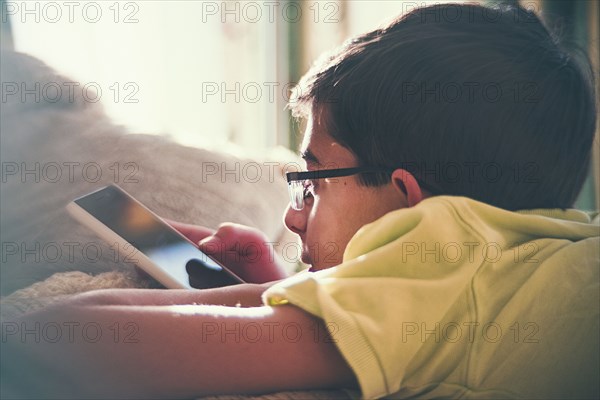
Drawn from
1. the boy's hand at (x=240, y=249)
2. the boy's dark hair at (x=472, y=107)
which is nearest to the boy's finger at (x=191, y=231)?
the boy's hand at (x=240, y=249)

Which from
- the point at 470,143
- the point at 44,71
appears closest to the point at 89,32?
the point at 44,71

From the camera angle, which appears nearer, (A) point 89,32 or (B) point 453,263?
(B) point 453,263

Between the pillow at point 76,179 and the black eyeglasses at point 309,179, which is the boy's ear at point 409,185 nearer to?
the black eyeglasses at point 309,179

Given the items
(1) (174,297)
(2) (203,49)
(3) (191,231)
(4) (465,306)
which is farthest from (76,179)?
(2) (203,49)

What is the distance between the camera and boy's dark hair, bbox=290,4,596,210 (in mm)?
808

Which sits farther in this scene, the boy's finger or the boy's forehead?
the boy's finger

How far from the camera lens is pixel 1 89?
3.93ft

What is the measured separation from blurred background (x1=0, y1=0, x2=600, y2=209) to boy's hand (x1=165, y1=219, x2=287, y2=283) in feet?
0.88

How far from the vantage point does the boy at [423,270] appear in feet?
2.16

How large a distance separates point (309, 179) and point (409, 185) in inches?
6.2

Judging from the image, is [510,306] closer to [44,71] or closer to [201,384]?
[201,384]

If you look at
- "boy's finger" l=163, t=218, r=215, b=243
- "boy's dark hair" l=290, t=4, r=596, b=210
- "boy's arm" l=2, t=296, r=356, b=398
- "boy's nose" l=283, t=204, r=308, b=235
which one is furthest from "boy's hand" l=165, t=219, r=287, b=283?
"boy's arm" l=2, t=296, r=356, b=398

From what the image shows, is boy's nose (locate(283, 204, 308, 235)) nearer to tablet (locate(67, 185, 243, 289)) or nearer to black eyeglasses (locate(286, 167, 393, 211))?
black eyeglasses (locate(286, 167, 393, 211))

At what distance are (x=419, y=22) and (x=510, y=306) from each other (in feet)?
1.29
